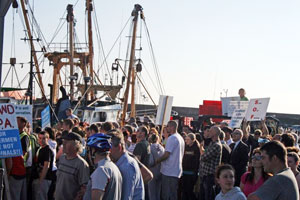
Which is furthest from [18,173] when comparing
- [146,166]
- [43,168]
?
[146,166]

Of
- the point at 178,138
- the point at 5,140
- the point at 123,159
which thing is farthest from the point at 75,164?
the point at 178,138

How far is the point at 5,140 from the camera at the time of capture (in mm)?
8609

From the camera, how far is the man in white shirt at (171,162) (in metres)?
10.9

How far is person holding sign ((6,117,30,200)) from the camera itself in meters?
9.22

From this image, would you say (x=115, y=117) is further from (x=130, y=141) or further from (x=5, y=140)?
(x=5, y=140)

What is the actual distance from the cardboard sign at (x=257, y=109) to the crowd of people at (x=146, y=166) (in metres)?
0.56

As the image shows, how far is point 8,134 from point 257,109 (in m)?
8.08

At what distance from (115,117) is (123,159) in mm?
24289

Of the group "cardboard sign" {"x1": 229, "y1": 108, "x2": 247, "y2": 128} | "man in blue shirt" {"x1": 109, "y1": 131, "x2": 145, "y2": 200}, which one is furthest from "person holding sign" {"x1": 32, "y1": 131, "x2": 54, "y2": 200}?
"cardboard sign" {"x1": 229, "y1": 108, "x2": 247, "y2": 128}

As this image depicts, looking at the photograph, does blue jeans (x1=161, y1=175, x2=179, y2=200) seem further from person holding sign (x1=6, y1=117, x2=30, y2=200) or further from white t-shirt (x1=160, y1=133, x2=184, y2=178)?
person holding sign (x1=6, y1=117, x2=30, y2=200)

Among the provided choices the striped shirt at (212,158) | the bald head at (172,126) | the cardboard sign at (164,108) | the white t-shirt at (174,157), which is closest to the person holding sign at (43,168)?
the white t-shirt at (174,157)

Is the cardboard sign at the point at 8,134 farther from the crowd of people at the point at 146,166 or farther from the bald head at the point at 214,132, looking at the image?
the bald head at the point at 214,132

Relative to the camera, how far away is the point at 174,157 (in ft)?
36.1

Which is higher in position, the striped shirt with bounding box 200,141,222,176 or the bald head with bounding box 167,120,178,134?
the bald head with bounding box 167,120,178,134
